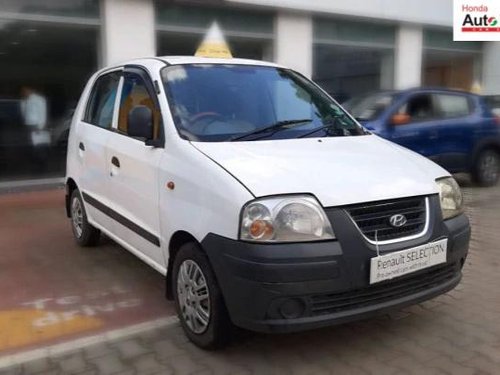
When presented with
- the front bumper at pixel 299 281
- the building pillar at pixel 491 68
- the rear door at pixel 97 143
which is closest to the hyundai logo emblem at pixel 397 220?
the front bumper at pixel 299 281

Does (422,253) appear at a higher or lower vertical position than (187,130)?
lower

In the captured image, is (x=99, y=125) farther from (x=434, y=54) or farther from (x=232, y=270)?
(x=434, y=54)

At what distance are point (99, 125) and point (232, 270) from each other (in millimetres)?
2597

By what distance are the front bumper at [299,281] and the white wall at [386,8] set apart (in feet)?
29.3

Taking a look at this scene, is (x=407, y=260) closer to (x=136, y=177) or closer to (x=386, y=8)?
(x=136, y=177)

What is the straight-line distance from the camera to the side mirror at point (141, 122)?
12.1 feet

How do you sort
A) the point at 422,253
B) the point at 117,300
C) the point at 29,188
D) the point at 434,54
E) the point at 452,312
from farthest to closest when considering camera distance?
1. the point at 434,54
2. the point at 29,188
3. the point at 117,300
4. the point at 452,312
5. the point at 422,253

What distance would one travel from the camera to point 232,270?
293cm

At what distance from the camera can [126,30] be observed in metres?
9.88

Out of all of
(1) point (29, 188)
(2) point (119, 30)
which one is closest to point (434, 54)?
(2) point (119, 30)

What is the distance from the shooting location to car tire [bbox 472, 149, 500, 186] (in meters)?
9.09

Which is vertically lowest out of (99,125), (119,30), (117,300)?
(117,300)

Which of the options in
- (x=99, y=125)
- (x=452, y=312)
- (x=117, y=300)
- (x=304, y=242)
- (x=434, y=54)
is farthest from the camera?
(x=434, y=54)

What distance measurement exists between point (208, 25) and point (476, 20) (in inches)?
352
